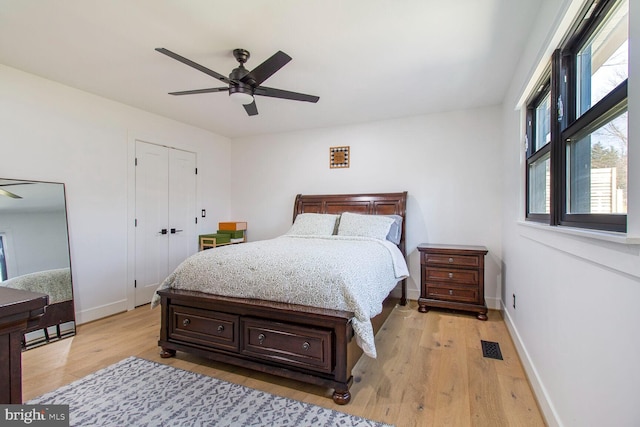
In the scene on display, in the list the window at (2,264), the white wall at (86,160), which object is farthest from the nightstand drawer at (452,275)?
the window at (2,264)

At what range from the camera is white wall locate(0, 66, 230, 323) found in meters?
2.75

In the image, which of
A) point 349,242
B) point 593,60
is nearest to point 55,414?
point 349,242

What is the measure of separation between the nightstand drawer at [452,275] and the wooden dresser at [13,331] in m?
3.41

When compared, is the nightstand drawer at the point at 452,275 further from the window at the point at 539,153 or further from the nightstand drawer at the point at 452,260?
the window at the point at 539,153

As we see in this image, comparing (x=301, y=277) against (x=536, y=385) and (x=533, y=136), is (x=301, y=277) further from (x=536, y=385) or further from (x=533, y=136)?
(x=533, y=136)

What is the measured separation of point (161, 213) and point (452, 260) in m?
3.75

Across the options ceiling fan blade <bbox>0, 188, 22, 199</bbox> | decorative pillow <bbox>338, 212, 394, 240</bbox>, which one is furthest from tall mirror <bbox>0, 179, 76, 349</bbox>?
decorative pillow <bbox>338, 212, 394, 240</bbox>

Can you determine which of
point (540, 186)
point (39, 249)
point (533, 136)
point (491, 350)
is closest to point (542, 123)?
point (533, 136)

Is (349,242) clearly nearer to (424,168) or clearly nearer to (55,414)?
(424,168)

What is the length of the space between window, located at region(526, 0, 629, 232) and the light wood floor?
1.16 m

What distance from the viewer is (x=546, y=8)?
1767 mm

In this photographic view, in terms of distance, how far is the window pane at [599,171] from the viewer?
115 cm

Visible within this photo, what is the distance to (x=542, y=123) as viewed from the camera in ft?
7.59

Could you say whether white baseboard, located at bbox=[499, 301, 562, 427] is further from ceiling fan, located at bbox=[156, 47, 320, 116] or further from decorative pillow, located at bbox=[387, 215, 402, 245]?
ceiling fan, located at bbox=[156, 47, 320, 116]
